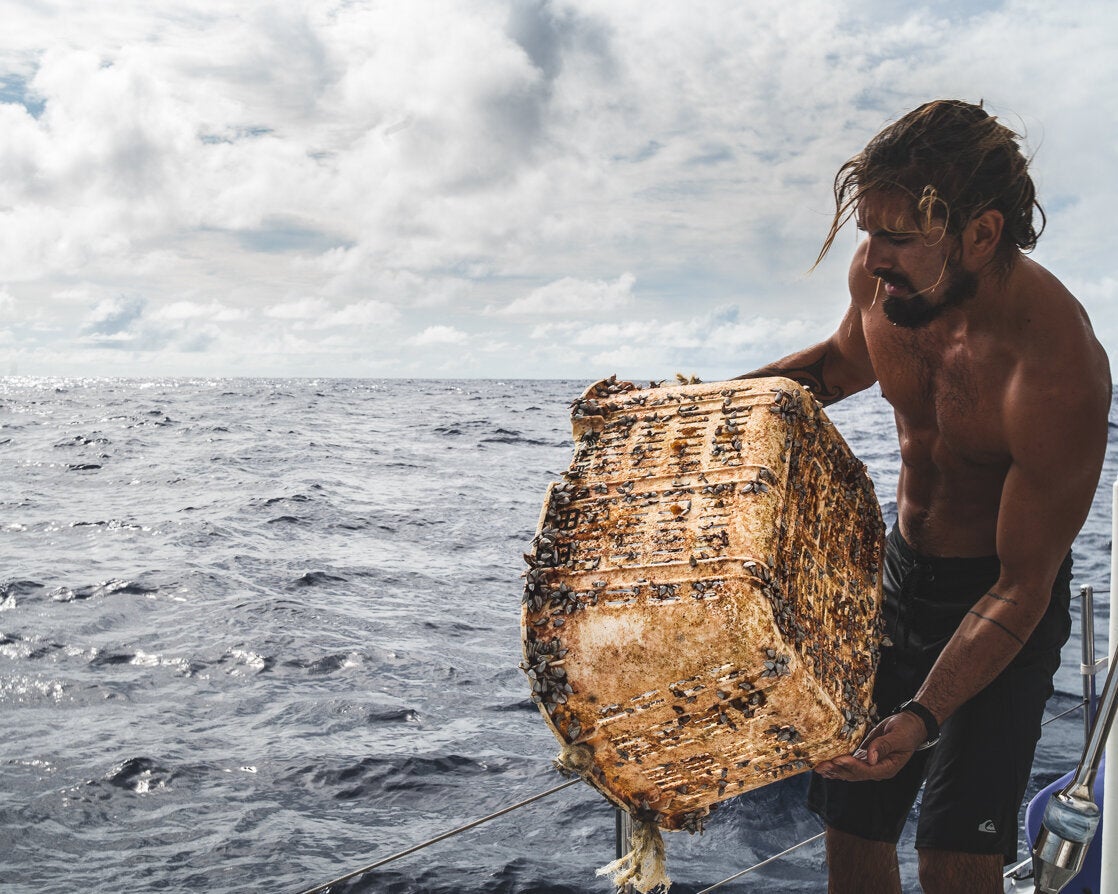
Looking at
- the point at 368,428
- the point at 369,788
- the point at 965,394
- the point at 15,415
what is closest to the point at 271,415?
Result: the point at 368,428

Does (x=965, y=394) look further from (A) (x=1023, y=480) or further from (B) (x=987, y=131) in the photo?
(B) (x=987, y=131)

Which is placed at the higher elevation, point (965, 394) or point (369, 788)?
point (965, 394)

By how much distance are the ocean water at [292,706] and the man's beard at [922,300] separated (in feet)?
2.13

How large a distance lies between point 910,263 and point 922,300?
0.08 meters

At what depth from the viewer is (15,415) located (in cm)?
3641

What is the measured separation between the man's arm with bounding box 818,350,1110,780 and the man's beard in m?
0.21

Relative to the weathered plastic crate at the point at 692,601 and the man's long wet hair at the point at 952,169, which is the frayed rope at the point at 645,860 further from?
the man's long wet hair at the point at 952,169

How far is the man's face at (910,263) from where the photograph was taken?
1.75m

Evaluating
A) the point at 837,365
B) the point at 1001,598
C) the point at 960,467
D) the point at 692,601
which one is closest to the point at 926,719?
the point at 1001,598

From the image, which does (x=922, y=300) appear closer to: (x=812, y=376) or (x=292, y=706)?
(x=812, y=376)

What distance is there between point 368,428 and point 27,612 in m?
21.2

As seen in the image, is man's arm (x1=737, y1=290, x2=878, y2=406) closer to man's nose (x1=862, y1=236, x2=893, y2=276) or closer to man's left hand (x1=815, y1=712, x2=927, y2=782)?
man's nose (x1=862, y1=236, x2=893, y2=276)

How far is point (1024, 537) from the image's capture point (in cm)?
182

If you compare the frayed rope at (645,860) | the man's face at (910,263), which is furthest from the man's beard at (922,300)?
the frayed rope at (645,860)
